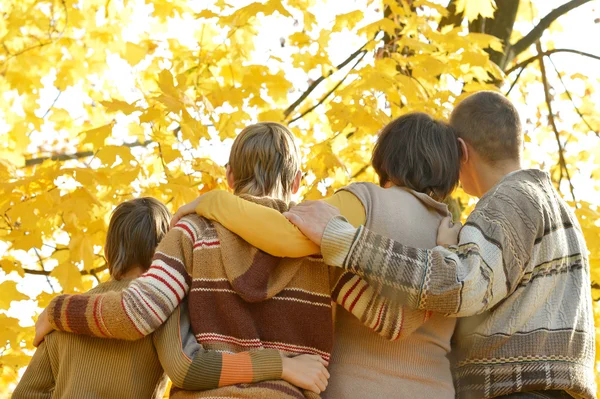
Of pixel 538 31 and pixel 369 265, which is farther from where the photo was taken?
pixel 538 31

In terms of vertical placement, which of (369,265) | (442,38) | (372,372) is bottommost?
(372,372)

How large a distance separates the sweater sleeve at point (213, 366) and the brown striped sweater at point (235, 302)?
0.02 m

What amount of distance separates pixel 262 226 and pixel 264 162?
263 millimetres

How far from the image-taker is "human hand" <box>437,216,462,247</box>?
2.25 m

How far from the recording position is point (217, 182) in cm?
360

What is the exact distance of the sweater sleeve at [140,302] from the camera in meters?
2.13

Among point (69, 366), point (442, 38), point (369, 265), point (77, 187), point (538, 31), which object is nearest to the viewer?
point (369, 265)

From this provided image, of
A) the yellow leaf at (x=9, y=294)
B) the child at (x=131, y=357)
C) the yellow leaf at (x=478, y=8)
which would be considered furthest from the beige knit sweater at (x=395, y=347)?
the yellow leaf at (x=478, y=8)

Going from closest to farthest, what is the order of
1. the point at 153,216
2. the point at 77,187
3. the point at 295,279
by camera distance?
1. the point at 295,279
2. the point at 153,216
3. the point at 77,187

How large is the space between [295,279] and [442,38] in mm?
2018

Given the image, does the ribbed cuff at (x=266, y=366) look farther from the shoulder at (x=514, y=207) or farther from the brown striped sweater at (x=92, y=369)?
the shoulder at (x=514, y=207)

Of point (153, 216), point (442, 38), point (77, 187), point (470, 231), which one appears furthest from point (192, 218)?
point (442, 38)

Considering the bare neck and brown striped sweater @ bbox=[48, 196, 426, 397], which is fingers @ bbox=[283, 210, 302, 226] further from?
the bare neck

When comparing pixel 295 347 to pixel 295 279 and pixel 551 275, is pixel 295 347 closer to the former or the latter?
pixel 295 279
